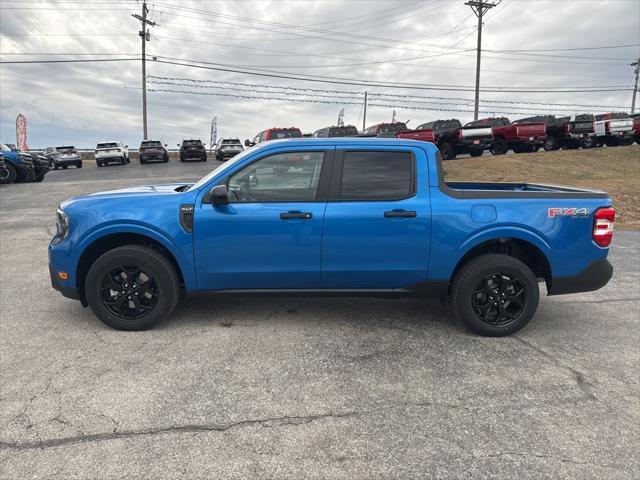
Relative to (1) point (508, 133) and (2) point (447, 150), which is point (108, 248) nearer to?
(2) point (447, 150)

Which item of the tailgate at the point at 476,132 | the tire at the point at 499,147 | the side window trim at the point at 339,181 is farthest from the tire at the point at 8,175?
the tire at the point at 499,147

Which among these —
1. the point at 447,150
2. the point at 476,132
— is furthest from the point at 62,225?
the point at 476,132

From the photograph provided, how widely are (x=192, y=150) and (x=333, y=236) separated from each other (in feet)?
92.9

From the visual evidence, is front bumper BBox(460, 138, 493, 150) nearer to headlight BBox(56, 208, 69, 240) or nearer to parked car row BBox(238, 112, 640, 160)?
parked car row BBox(238, 112, 640, 160)

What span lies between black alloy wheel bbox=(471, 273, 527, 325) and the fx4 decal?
0.67m

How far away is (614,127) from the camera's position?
2553 centimetres

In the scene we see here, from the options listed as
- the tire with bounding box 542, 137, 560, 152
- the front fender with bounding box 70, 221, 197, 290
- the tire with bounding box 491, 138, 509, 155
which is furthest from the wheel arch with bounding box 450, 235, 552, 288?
the tire with bounding box 542, 137, 560, 152

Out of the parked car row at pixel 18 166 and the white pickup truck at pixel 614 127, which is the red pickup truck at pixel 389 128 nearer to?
the white pickup truck at pixel 614 127

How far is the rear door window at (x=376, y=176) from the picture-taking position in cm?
399

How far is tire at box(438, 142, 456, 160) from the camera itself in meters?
22.4

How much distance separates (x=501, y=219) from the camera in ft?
12.9

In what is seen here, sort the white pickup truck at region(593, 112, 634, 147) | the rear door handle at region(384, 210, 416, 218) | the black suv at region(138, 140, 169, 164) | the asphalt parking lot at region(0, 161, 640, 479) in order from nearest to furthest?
the asphalt parking lot at region(0, 161, 640, 479), the rear door handle at region(384, 210, 416, 218), the white pickup truck at region(593, 112, 634, 147), the black suv at region(138, 140, 169, 164)

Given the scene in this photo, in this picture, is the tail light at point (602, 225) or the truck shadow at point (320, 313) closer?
A: the tail light at point (602, 225)

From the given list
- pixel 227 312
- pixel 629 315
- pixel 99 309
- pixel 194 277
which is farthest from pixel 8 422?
pixel 629 315
